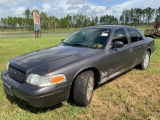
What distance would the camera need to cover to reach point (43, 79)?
10.5 feet

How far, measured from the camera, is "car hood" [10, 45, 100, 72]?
135 inches

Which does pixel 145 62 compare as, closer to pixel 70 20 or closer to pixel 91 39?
pixel 91 39

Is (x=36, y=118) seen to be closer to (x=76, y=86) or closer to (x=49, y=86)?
(x=49, y=86)

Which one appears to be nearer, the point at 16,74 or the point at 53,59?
the point at 16,74

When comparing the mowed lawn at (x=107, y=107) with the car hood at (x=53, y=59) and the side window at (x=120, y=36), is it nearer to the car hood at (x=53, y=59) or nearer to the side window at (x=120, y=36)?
the car hood at (x=53, y=59)

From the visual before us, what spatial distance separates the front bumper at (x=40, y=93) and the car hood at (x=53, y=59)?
1.06 feet

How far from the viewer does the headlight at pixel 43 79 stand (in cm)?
321

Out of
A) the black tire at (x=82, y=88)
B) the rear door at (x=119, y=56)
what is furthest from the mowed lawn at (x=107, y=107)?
the rear door at (x=119, y=56)

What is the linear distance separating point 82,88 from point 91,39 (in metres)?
1.49

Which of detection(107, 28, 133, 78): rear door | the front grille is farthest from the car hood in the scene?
detection(107, 28, 133, 78): rear door

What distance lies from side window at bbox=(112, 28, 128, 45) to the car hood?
86 centimetres

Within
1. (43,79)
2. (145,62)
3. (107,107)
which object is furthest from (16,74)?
(145,62)

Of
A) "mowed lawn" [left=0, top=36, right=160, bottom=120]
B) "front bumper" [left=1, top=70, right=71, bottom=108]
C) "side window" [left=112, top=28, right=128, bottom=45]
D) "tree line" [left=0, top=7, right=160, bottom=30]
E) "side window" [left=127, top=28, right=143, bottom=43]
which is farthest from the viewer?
"tree line" [left=0, top=7, right=160, bottom=30]

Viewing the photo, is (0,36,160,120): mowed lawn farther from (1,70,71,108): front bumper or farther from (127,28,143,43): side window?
(127,28,143,43): side window
